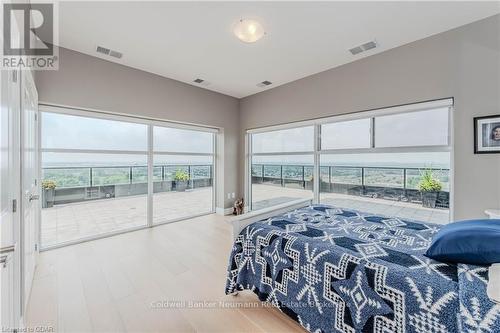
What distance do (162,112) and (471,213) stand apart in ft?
15.8

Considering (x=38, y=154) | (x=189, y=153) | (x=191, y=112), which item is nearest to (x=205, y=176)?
(x=189, y=153)

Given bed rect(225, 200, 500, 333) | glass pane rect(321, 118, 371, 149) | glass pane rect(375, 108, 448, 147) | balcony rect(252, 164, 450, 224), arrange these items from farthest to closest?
glass pane rect(321, 118, 371, 149) < balcony rect(252, 164, 450, 224) < glass pane rect(375, 108, 448, 147) < bed rect(225, 200, 500, 333)

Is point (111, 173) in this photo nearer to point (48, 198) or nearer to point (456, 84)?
point (48, 198)

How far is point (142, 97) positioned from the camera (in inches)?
151

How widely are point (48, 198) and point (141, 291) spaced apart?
2.37 metres

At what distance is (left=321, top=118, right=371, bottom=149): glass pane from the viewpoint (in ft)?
11.5

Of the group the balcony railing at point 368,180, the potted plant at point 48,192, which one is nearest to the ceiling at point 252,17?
the balcony railing at point 368,180

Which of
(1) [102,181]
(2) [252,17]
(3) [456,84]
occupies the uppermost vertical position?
(2) [252,17]

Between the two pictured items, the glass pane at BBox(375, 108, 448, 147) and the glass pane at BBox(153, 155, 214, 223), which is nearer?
the glass pane at BBox(375, 108, 448, 147)

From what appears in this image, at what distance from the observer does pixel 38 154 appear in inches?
119

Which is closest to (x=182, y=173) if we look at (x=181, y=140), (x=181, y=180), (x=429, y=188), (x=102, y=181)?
(x=181, y=180)

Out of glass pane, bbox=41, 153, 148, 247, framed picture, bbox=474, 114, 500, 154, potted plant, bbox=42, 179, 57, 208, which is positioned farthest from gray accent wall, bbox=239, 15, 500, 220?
potted plant, bbox=42, 179, 57, 208

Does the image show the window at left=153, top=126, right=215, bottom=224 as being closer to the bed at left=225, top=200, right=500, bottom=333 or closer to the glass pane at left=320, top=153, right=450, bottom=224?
the glass pane at left=320, top=153, right=450, bottom=224

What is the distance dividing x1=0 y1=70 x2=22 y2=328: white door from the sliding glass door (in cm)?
213
